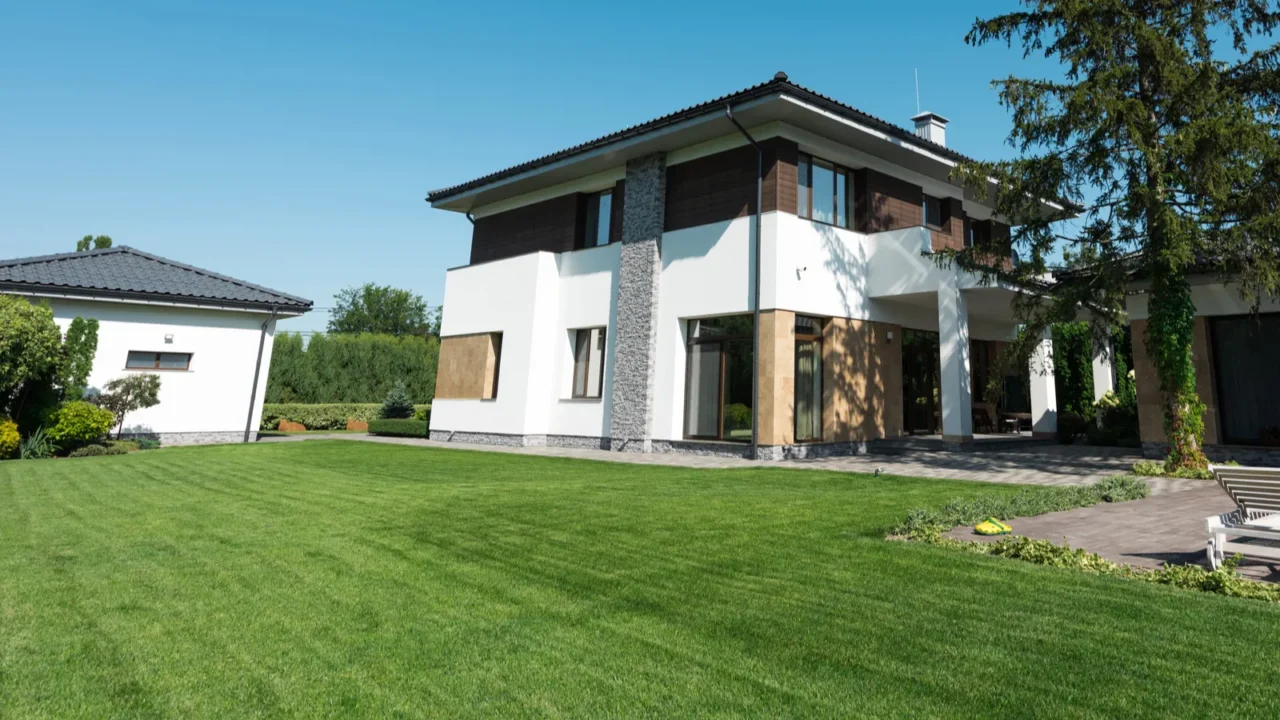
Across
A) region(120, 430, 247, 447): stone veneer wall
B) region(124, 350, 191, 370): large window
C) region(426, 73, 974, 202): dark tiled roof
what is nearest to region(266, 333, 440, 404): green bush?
region(124, 350, 191, 370): large window

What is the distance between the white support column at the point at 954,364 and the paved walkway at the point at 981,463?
537 mm

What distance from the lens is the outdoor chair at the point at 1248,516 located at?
4.20 metres

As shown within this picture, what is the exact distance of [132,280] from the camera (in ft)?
59.9

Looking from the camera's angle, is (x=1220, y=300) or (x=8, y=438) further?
(x=8, y=438)

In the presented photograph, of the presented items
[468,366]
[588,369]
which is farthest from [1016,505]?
[468,366]

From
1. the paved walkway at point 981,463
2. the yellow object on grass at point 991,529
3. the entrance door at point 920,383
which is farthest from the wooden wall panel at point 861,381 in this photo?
the yellow object on grass at point 991,529

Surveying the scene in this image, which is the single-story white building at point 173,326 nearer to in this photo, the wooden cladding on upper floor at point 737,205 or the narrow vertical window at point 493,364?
the narrow vertical window at point 493,364

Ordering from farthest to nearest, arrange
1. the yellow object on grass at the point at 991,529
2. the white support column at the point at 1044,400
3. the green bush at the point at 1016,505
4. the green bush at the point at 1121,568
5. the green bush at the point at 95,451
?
the white support column at the point at 1044,400 → the green bush at the point at 95,451 → the green bush at the point at 1016,505 → the yellow object on grass at the point at 991,529 → the green bush at the point at 1121,568

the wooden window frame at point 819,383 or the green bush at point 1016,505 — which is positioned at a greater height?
the wooden window frame at point 819,383

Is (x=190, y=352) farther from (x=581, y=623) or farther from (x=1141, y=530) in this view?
(x=1141, y=530)

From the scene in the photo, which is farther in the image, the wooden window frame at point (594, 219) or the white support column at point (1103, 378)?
the wooden window frame at point (594, 219)

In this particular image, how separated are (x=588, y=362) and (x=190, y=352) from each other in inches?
474

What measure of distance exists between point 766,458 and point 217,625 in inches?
429

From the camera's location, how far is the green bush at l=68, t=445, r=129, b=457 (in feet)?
49.4
